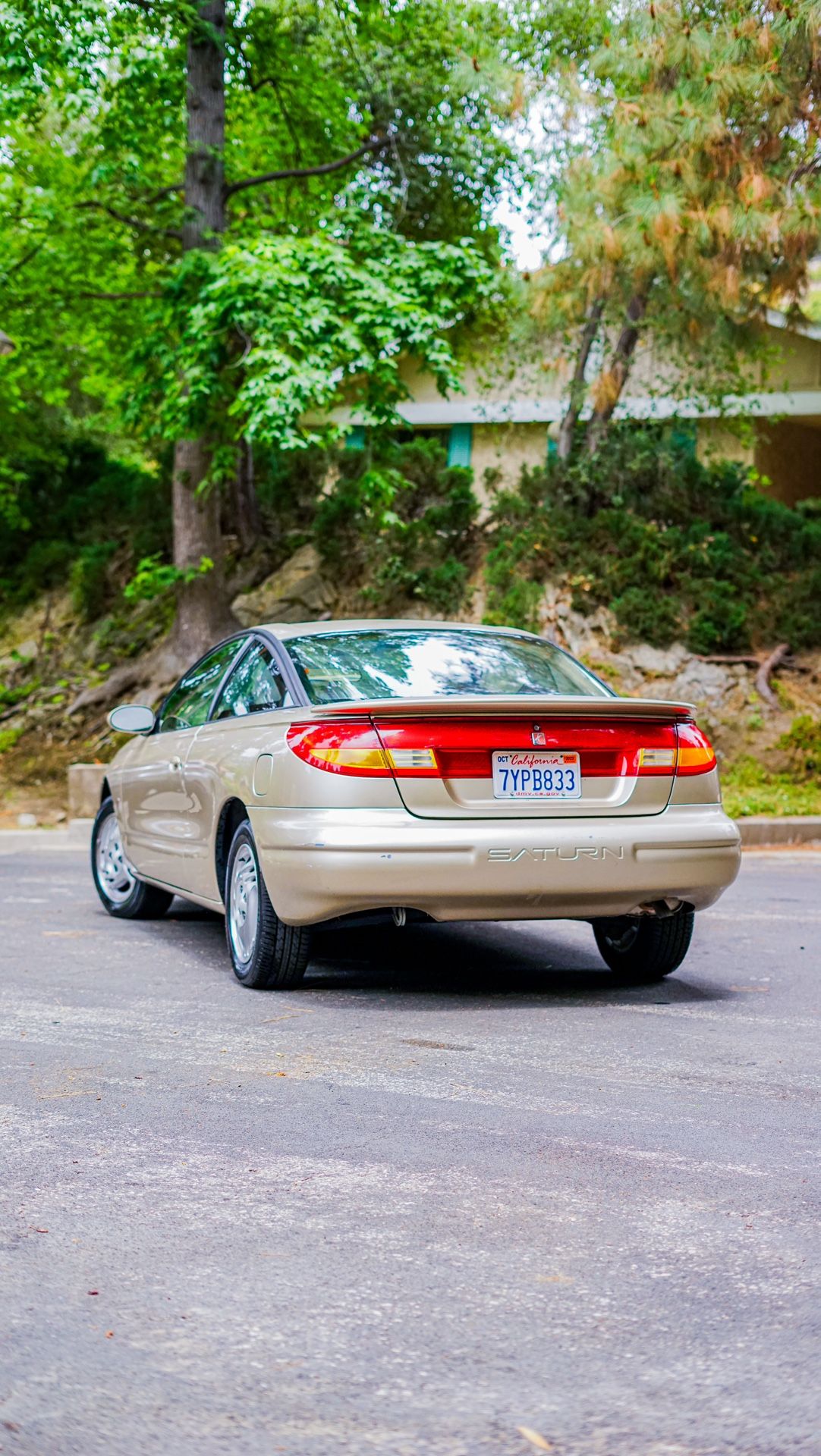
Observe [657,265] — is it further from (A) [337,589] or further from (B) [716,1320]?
(B) [716,1320]

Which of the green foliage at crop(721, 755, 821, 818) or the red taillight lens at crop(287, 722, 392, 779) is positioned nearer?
the red taillight lens at crop(287, 722, 392, 779)

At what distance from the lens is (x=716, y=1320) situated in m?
3.12

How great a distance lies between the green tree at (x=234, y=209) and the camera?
1560 centimetres

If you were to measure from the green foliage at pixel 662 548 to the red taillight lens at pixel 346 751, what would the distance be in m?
12.7

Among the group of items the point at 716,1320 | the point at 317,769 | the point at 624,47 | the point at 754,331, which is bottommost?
the point at 716,1320

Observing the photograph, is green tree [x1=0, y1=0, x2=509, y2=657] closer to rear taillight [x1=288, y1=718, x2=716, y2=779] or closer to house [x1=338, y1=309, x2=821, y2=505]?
house [x1=338, y1=309, x2=821, y2=505]

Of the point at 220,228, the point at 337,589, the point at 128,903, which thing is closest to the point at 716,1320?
the point at 128,903

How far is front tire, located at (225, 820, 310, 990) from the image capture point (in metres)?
6.55

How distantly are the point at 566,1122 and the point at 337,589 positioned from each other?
56.0 ft

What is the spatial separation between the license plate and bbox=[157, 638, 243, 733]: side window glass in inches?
78.2

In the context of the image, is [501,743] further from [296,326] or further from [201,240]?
[201,240]

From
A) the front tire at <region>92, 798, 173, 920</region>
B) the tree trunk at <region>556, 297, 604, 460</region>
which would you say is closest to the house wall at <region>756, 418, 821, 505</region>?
the tree trunk at <region>556, 297, 604, 460</region>

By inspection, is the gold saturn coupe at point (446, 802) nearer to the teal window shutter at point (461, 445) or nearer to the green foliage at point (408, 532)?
the green foliage at point (408, 532)

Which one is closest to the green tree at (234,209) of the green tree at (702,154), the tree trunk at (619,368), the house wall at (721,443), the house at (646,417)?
the green tree at (702,154)
